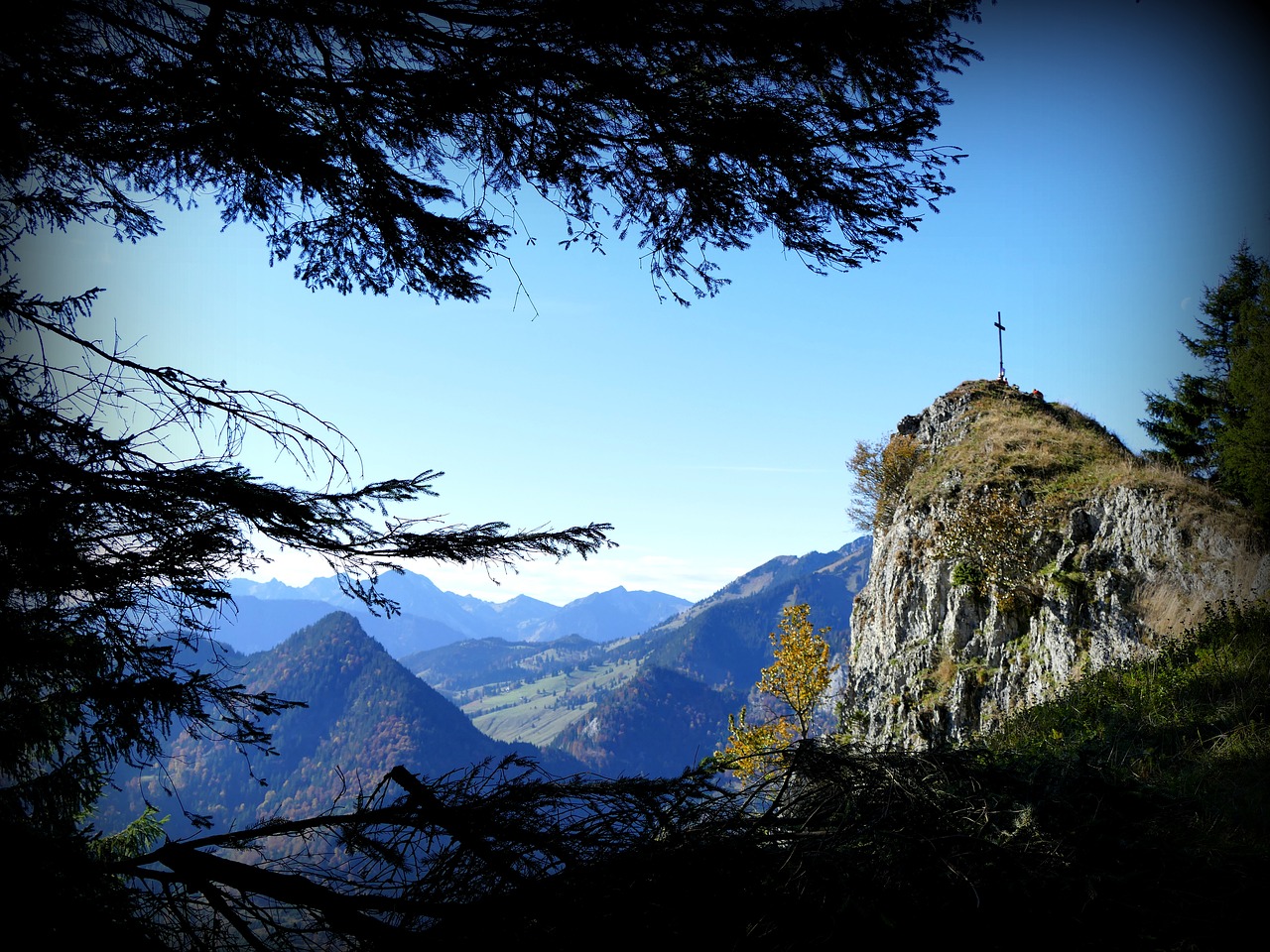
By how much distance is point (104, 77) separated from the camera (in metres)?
2.98

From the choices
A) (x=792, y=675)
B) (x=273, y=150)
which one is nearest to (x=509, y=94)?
(x=273, y=150)

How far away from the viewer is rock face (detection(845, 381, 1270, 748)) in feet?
38.5

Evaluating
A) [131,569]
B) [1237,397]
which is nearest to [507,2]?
[131,569]

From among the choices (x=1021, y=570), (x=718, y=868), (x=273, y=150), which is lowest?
(x=718, y=868)

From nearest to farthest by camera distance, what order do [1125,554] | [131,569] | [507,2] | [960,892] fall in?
[960,892], [131,569], [507,2], [1125,554]

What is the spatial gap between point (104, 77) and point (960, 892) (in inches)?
177

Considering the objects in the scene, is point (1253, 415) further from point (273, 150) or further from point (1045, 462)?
point (273, 150)

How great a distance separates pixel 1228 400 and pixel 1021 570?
28.2ft

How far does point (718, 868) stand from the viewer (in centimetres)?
165

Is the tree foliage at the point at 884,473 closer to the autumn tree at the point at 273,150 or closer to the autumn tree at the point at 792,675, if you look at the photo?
the autumn tree at the point at 792,675

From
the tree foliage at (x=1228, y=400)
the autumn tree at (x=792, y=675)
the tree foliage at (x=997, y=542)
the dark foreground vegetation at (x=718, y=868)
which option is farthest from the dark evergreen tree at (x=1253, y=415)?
the dark foreground vegetation at (x=718, y=868)

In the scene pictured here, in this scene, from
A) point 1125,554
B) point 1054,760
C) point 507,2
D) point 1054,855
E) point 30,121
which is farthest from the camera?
point 1125,554

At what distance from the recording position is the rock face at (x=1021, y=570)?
11.8 meters

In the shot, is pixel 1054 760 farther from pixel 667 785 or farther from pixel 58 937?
pixel 58 937
